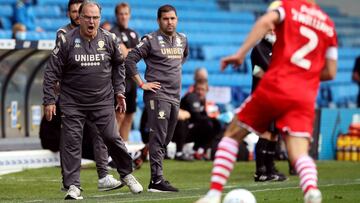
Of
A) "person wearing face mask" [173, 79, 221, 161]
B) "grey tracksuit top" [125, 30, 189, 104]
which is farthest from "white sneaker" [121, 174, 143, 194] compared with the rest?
"person wearing face mask" [173, 79, 221, 161]

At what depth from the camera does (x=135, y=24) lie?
1009 inches

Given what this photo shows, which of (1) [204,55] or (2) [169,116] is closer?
(2) [169,116]

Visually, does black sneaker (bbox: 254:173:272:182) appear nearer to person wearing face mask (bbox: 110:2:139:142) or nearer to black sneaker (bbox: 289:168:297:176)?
black sneaker (bbox: 289:168:297:176)

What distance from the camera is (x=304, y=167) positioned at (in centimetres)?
812

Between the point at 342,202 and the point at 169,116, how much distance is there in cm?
244

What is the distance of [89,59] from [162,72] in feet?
4.11

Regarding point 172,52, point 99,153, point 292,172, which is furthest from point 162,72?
point 292,172

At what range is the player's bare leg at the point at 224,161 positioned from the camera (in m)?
8.29

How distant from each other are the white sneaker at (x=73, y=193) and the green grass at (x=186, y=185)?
0.12 metres

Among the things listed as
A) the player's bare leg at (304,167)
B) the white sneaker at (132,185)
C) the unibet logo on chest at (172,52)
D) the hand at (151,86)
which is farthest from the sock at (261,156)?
the player's bare leg at (304,167)

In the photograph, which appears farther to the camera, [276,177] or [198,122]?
[198,122]

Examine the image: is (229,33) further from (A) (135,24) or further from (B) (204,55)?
(A) (135,24)

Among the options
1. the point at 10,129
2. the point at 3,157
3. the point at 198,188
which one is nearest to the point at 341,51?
the point at 10,129

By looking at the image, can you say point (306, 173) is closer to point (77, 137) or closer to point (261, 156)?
point (77, 137)
